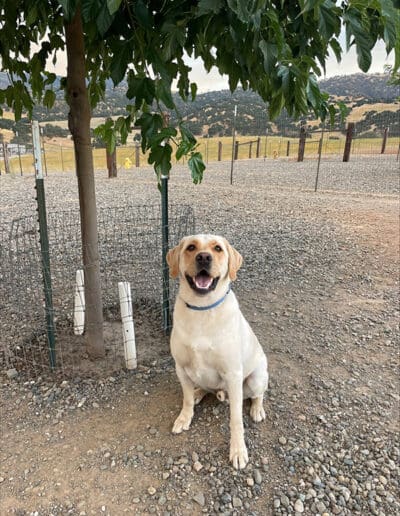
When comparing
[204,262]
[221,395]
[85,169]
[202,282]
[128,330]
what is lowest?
[221,395]

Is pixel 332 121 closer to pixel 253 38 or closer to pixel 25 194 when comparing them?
pixel 253 38

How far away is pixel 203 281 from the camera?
2.34 m

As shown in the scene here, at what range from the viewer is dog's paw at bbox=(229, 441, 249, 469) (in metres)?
2.32

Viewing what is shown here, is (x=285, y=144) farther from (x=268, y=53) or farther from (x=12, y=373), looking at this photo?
(x=268, y=53)

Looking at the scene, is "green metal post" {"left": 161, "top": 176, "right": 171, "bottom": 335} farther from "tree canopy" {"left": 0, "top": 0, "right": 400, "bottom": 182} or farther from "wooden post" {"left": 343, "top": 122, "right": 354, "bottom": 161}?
"wooden post" {"left": 343, "top": 122, "right": 354, "bottom": 161}

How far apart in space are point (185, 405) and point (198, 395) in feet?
0.77

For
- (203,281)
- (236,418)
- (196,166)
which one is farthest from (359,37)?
(236,418)

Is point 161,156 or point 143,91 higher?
point 143,91

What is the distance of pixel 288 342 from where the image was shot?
3779mm

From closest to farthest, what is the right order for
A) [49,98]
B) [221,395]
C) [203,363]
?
1. [203,363]
2. [221,395]
3. [49,98]

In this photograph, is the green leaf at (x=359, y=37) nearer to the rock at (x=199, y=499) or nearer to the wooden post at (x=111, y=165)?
the rock at (x=199, y=499)

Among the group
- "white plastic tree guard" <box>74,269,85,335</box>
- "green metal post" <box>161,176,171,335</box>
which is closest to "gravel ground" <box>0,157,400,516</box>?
"green metal post" <box>161,176,171,335</box>

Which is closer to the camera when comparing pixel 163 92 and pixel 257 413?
pixel 163 92

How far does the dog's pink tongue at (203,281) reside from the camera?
2.33m
